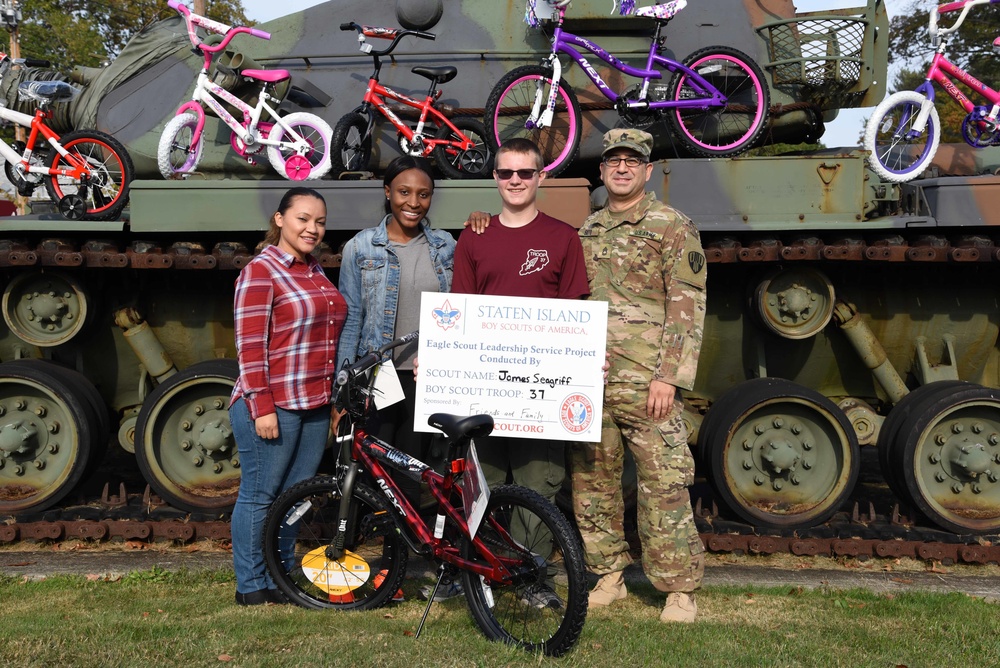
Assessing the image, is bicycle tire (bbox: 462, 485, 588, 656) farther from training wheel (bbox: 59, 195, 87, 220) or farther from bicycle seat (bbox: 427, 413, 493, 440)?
training wheel (bbox: 59, 195, 87, 220)

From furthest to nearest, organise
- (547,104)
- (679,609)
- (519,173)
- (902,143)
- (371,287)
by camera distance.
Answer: (902,143), (547,104), (371,287), (679,609), (519,173)

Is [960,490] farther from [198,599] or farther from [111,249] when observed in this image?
[111,249]

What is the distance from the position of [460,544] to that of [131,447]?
3403 millimetres

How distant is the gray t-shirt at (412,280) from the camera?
4680mm

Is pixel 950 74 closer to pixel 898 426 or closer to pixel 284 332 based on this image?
pixel 898 426

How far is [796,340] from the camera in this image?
6836 millimetres

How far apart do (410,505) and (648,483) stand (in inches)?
44.8

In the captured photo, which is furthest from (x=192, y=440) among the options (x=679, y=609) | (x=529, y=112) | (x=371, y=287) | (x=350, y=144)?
(x=679, y=609)

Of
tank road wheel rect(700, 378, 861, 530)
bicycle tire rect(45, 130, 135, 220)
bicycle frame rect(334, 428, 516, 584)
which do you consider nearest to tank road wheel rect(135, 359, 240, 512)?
bicycle tire rect(45, 130, 135, 220)

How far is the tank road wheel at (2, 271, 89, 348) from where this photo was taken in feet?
20.0

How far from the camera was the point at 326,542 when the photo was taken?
15.4ft

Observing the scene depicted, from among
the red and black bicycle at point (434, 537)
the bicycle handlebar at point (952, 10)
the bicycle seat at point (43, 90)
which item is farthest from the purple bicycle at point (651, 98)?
the bicycle seat at point (43, 90)

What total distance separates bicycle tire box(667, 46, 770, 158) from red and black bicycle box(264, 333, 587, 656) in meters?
2.95

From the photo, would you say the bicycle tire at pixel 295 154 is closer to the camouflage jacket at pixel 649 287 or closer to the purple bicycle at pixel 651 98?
the purple bicycle at pixel 651 98
